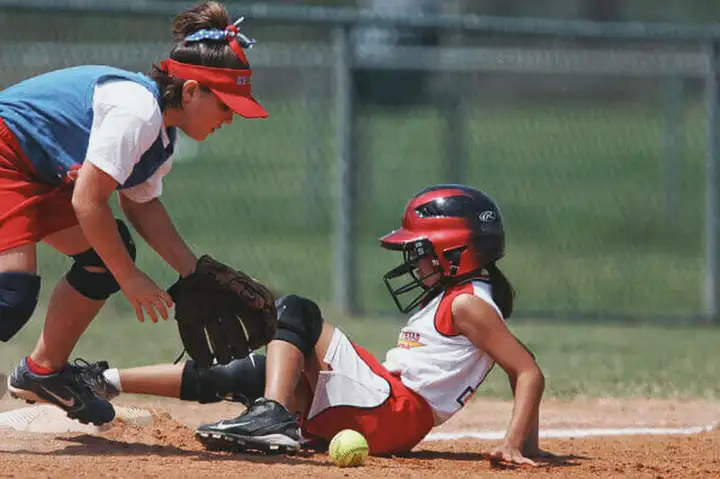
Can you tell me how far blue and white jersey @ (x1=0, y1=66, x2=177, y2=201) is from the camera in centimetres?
439

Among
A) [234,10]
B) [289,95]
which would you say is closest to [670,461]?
[234,10]

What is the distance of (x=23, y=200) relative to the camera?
181 inches

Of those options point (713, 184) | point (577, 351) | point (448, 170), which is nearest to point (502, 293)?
point (577, 351)

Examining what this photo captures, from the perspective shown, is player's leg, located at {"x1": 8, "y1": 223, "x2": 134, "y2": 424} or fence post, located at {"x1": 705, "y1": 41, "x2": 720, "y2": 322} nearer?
player's leg, located at {"x1": 8, "y1": 223, "x2": 134, "y2": 424}

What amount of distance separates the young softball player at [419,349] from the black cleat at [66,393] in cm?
53

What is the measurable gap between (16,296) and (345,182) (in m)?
5.66

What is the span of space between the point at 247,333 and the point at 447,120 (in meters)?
7.56

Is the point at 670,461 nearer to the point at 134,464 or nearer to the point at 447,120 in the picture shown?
the point at 134,464

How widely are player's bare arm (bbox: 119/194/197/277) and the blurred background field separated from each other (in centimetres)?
263

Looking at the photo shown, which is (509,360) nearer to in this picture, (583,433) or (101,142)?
(583,433)

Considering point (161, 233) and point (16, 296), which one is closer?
point (16, 296)

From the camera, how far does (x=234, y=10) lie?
958 centimetres

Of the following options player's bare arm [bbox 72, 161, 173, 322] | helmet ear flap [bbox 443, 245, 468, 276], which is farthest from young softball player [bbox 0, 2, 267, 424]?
helmet ear flap [bbox 443, 245, 468, 276]

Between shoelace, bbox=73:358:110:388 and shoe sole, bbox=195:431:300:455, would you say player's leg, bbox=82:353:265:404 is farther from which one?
shoe sole, bbox=195:431:300:455
